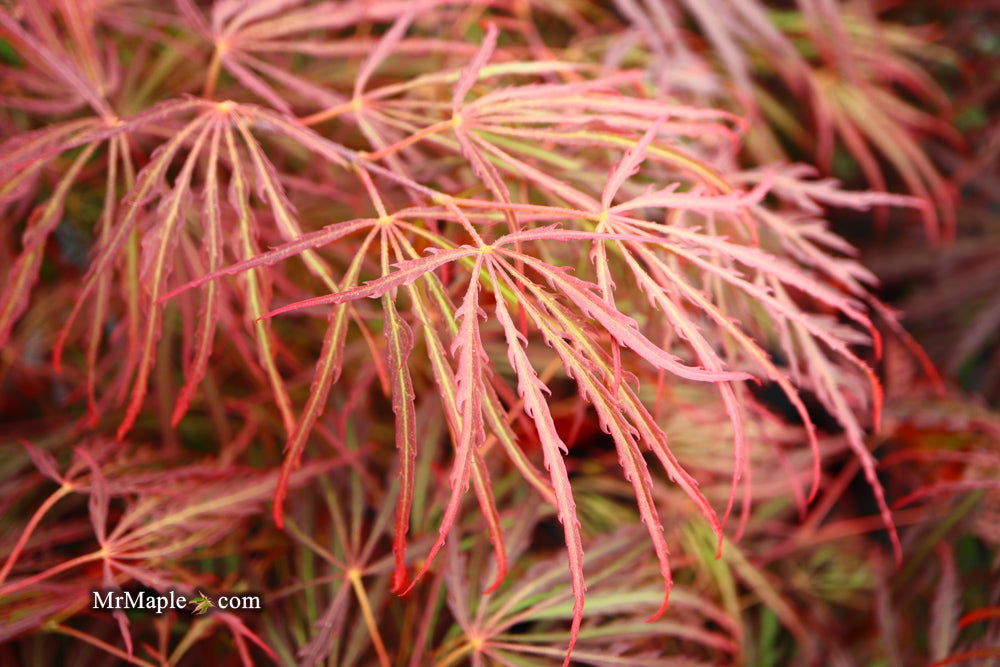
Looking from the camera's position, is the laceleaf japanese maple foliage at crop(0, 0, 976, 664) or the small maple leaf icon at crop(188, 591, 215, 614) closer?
the laceleaf japanese maple foliage at crop(0, 0, 976, 664)

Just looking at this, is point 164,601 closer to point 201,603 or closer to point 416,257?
point 201,603

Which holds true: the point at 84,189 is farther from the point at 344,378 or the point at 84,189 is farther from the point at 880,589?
the point at 880,589

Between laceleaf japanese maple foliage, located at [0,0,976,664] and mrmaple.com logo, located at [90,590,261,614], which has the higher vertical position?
laceleaf japanese maple foliage, located at [0,0,976,664]

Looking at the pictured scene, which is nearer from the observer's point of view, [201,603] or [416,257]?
[416,257]

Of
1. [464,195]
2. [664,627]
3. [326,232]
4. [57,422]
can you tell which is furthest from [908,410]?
[57,422]

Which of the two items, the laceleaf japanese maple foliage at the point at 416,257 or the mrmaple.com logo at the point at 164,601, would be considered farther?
the mrmaple.com logo at the point at 164,601

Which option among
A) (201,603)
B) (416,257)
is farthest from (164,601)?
(416,257)
